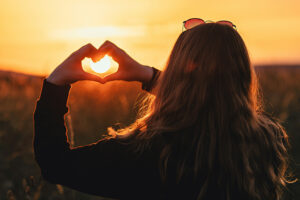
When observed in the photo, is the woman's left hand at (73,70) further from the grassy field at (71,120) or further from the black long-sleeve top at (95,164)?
the grassy field at (71,120)

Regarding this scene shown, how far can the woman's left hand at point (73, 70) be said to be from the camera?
1339mm

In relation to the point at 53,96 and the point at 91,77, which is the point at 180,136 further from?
the point at 53,96

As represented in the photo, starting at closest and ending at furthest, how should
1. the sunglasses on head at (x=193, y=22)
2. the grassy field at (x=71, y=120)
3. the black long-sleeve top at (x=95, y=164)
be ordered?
the black long-sleeve top at (x=95, y=164)
the sunglasses on head at (x=193, y=22)
the grassy field at (x=71, y=120)

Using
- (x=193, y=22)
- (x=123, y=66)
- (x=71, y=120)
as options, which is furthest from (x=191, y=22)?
(x=71, y=120)

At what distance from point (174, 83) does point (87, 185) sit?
1.74ft

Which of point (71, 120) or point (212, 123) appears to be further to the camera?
point (71, 120)

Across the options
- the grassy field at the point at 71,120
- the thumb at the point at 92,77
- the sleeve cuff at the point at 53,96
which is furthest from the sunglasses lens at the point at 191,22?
the grassy field at the point at 71,120

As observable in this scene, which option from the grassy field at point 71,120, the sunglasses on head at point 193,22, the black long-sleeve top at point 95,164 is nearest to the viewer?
the black long-sleeve top at point 95,164

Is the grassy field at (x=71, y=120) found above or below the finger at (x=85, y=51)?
below

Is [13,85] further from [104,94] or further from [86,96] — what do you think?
[104,94]

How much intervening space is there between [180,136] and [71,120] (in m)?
3.06

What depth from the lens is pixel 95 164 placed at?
1279 mm

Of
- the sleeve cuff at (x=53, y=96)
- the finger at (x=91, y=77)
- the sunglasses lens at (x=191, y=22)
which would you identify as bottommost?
the sleeve cuff at (x=53, y=96)

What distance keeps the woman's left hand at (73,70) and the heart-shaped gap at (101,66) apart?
34 mm
